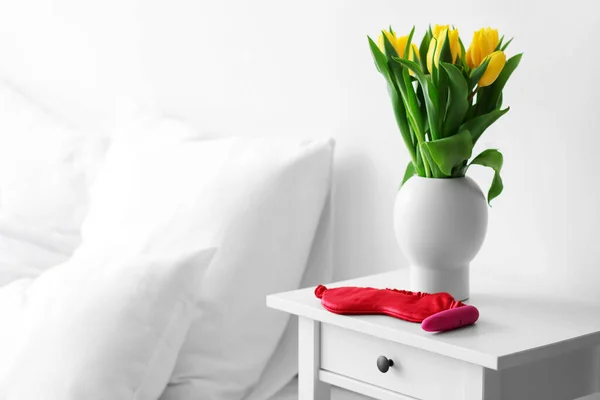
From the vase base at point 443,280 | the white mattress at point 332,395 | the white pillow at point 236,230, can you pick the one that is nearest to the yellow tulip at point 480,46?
the vase base at point 443,280

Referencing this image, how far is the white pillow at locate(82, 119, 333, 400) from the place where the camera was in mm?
1609

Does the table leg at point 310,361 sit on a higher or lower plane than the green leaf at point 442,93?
lower

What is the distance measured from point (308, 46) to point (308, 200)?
0.30 meters

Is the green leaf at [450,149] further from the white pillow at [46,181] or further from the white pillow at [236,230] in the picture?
the white pillow at [46,181]

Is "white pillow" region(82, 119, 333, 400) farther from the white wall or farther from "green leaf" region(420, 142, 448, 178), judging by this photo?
"green leaf" region(420, 142, 448, 178)

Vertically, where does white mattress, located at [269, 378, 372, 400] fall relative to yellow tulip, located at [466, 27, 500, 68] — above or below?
below

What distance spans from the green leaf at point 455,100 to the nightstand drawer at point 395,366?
300 mm

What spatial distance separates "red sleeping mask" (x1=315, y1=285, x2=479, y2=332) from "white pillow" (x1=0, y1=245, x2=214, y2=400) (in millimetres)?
289

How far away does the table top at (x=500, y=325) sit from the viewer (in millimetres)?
1091

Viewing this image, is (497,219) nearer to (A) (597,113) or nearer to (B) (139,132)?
(A) (597,113)

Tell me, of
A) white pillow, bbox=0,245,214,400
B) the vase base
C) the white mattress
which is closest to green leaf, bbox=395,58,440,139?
the vase base

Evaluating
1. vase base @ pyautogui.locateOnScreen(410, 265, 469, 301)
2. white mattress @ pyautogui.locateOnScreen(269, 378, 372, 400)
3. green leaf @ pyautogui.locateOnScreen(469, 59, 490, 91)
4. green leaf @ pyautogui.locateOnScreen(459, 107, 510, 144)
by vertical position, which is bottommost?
white mattress @ pyautogui.locateOnScreen(269, 378, 372, 400)

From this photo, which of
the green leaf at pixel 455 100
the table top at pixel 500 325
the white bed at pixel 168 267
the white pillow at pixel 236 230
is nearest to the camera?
the table top at pixel 500 325

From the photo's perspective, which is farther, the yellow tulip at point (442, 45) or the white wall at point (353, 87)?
the white wall at point (353, 87)
